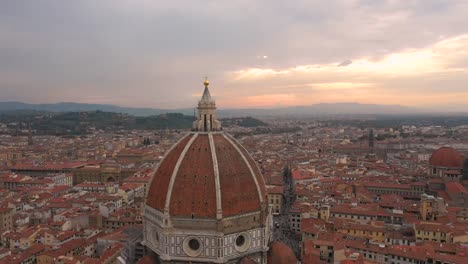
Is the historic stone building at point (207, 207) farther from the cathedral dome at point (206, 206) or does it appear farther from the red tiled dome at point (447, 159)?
the red tiled dome at point (447, 159)

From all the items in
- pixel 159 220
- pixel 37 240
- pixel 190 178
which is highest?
pixel 190 178

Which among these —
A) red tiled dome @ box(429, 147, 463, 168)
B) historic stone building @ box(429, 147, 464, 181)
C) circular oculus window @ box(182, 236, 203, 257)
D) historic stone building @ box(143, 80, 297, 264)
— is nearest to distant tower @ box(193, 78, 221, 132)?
historic stone building @ box(143, 80, 297, 264)

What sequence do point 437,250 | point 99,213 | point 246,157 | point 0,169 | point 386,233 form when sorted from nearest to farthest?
point 246,157, point 437,250, point 386,233, point 99,213, point 0,169

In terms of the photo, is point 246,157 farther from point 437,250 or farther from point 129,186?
point 129,186

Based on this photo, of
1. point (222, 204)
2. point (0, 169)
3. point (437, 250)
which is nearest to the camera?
point (222, 204)

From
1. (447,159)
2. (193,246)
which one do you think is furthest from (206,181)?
(447,159)

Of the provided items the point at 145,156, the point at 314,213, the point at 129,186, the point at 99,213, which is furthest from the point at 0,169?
the point at 314,213

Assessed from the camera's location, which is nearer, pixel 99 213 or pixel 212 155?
pixel 212 155
